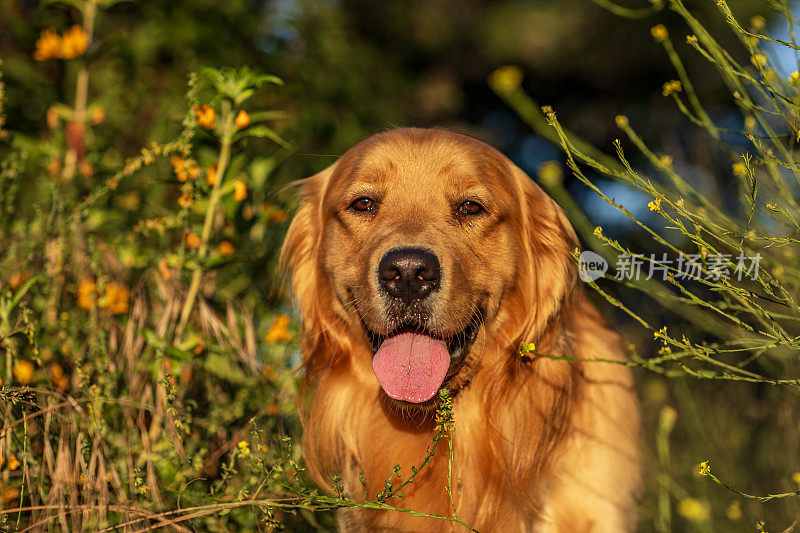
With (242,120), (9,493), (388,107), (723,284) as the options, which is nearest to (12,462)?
(9,493)

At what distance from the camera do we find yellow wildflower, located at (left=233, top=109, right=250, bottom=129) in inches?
108

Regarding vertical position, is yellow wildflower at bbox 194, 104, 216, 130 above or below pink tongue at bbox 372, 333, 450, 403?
above

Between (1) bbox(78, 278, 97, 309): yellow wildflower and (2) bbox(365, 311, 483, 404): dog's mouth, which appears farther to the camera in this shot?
(1) bbox(78, 278, 97, 309): yellow wildflower

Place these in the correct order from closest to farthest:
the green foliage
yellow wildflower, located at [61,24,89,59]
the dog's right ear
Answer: the green foliage
the dog's right ear
yellow wildflower, located at [61,24,89,59]

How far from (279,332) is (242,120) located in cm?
99

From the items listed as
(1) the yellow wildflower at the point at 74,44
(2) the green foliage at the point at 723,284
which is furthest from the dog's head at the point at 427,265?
(1) the yellow wildflower at the point at 74,44

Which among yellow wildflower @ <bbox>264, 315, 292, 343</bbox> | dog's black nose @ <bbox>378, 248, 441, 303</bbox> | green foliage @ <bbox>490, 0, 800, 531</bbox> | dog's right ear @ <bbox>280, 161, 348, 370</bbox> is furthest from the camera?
yellow wildflower @ <bbox>264, 315, 292, 343</bbox>

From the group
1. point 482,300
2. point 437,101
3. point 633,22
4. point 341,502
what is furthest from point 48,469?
point 633,22

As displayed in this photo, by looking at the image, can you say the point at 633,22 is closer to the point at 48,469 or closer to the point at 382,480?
the point at 382,480

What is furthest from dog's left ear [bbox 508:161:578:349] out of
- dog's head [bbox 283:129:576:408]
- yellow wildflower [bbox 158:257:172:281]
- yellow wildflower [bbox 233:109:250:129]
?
yellow wildflower [bbox 158:257:172:281]

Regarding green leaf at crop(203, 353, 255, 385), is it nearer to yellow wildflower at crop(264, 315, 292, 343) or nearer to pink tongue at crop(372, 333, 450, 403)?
yellow wildflower at crop(264, 315, 292, 343)

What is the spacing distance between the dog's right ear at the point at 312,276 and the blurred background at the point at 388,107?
6.5 inches

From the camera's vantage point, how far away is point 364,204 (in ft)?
9.05

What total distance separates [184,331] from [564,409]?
4.94ft
